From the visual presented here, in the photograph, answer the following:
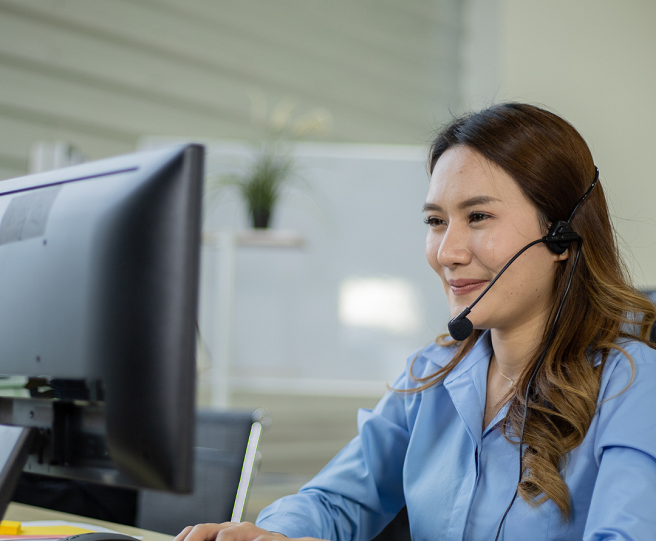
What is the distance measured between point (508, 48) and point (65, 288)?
220cm

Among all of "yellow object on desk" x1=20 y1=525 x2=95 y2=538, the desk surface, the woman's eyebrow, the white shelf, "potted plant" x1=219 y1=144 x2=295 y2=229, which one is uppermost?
"potted plant" x1=219 y1=144 x2=295 y2=229

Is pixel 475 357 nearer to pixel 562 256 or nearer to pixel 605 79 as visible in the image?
pixel 562 256

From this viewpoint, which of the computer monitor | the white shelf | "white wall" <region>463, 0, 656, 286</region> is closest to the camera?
the computer monitor

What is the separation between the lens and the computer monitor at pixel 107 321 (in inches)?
22.5

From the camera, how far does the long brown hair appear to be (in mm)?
958

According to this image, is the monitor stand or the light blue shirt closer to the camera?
the monitor stand

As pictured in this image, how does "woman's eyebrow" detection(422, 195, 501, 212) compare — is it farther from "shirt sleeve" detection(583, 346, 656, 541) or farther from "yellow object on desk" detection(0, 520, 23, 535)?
"yellow object on desk" detection(0, 520, 23, 535)

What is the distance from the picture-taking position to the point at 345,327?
299 cm

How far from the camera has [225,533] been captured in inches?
30.7

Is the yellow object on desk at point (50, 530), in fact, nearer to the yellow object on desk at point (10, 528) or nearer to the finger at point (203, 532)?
the yellow object on desk at point (10, 528)

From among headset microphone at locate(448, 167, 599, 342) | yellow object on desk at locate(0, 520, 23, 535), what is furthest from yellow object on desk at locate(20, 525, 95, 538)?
headset microphone at locate(448, 167, 599, 342)

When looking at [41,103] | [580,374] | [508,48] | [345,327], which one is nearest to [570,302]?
[580,374]

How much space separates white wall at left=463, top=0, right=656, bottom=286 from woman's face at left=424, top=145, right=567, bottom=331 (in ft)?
4.57

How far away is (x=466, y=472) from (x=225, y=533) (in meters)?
0.43
